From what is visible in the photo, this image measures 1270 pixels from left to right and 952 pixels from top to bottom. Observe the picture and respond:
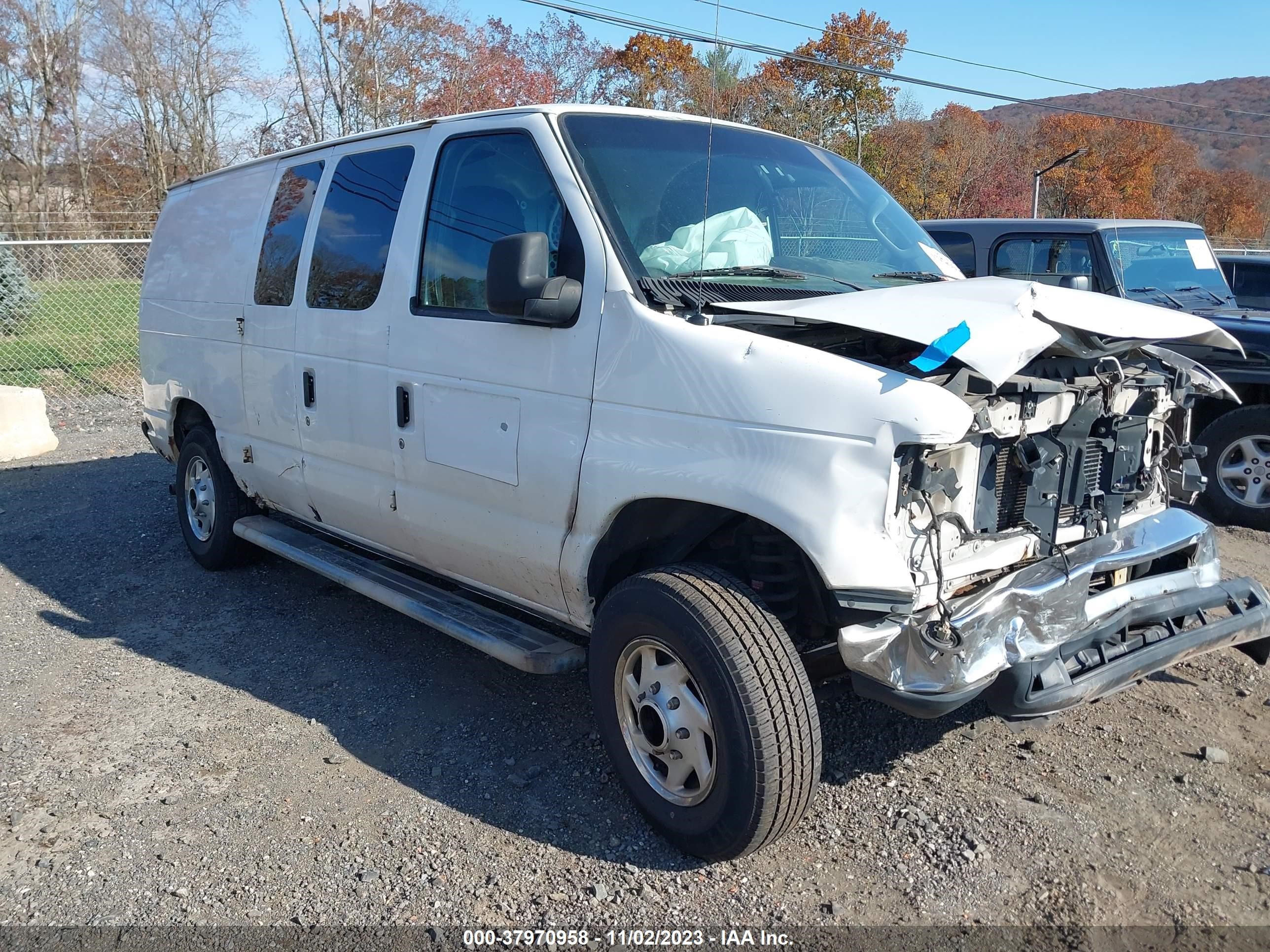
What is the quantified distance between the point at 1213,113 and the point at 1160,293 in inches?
2800

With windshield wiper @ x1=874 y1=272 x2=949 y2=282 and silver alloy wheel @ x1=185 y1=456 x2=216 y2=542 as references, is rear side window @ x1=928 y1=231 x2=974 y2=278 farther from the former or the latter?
silver alloy wheel @ x1=185 y1=456 x2=216 y2=542

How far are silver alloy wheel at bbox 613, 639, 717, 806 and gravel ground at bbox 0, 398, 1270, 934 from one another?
236 mm

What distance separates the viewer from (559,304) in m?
3.28

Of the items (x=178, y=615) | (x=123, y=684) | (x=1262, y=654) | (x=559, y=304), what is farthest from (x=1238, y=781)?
(x=178, y=615)

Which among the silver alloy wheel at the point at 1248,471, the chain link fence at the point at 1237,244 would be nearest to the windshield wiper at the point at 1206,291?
the silver alloy wheel at the point at 1248,471

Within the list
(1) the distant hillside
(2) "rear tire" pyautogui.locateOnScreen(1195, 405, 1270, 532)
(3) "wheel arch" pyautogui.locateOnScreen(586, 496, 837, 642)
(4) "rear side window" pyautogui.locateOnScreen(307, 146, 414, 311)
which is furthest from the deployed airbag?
(1) the distant hillside

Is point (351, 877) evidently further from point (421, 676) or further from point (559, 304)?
point (559, 304)

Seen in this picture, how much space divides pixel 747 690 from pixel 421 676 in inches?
84.0

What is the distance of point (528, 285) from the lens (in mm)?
3215

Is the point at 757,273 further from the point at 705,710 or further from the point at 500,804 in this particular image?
the point at 500,804

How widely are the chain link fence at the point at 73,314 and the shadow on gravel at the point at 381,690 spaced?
6.99 metres

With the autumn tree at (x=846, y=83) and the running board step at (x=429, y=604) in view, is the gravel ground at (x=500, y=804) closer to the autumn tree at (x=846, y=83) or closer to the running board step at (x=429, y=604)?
the running board step at (x=429, y=604)

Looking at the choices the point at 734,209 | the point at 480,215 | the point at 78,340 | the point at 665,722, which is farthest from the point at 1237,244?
the point at 665,722

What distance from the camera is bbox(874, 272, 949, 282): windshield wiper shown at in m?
3.86
